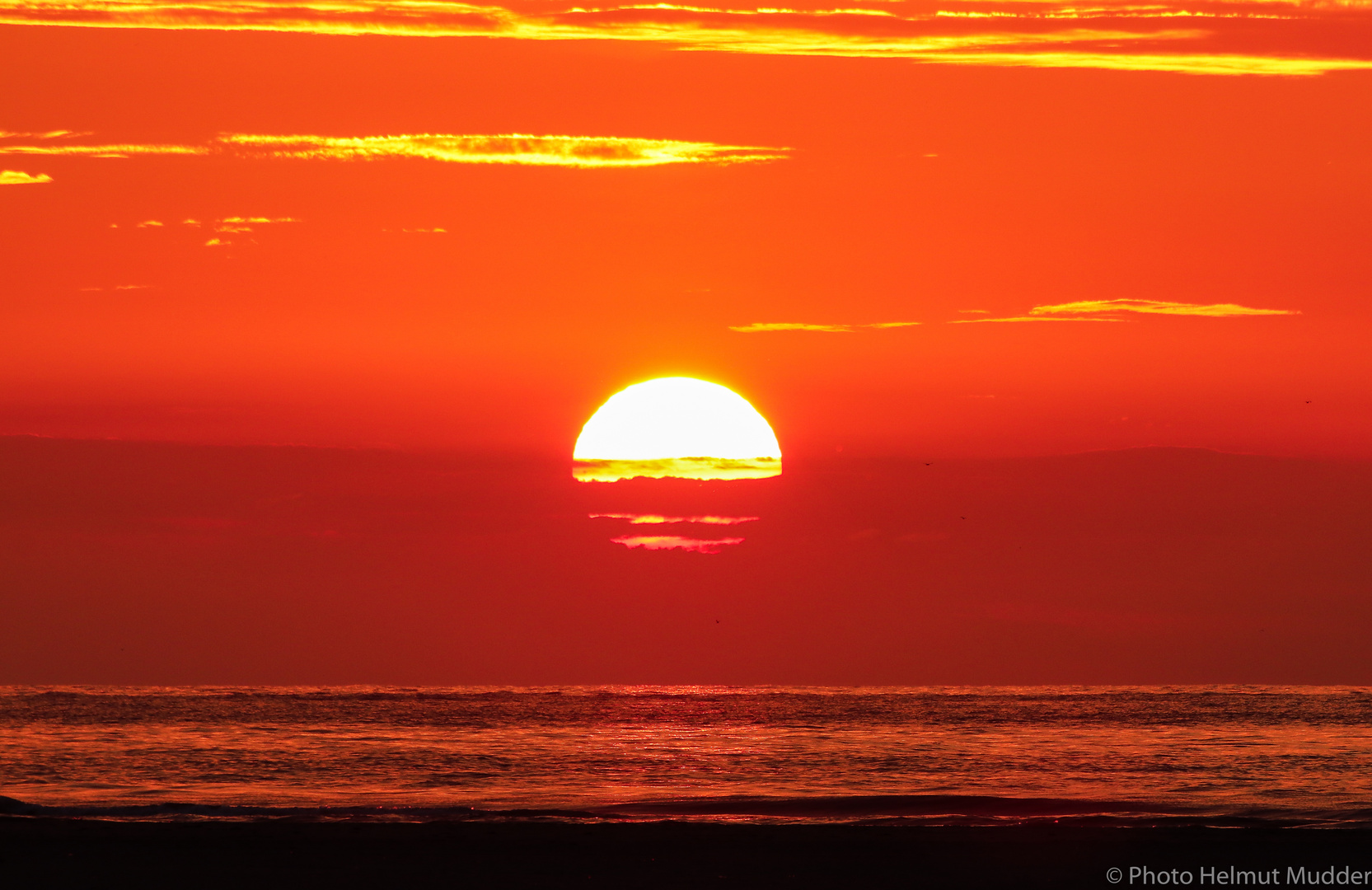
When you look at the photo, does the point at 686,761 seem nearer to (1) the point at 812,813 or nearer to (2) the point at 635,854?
(1) the point at 812,813

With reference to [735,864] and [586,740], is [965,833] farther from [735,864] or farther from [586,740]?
[586,740]

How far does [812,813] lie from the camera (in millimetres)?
46625

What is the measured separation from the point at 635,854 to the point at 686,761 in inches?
1280

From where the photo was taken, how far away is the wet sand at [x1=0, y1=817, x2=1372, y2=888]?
101 feet

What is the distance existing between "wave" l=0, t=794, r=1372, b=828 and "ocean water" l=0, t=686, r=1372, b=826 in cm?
20

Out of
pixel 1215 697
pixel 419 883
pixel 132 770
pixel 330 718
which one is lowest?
pixel 419 883

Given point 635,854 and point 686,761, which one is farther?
point 686,761

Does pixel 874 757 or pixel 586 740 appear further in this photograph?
pixel 586 740

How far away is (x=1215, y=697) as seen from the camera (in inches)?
4985

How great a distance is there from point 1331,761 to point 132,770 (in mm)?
51941

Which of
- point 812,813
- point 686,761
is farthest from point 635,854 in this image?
point 686,761

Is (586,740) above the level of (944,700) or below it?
below

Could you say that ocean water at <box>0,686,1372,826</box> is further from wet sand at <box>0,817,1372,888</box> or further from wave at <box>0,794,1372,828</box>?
wet sand at <box>0,817,1372,888</box>

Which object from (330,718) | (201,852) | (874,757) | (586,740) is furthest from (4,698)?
(201,852)
